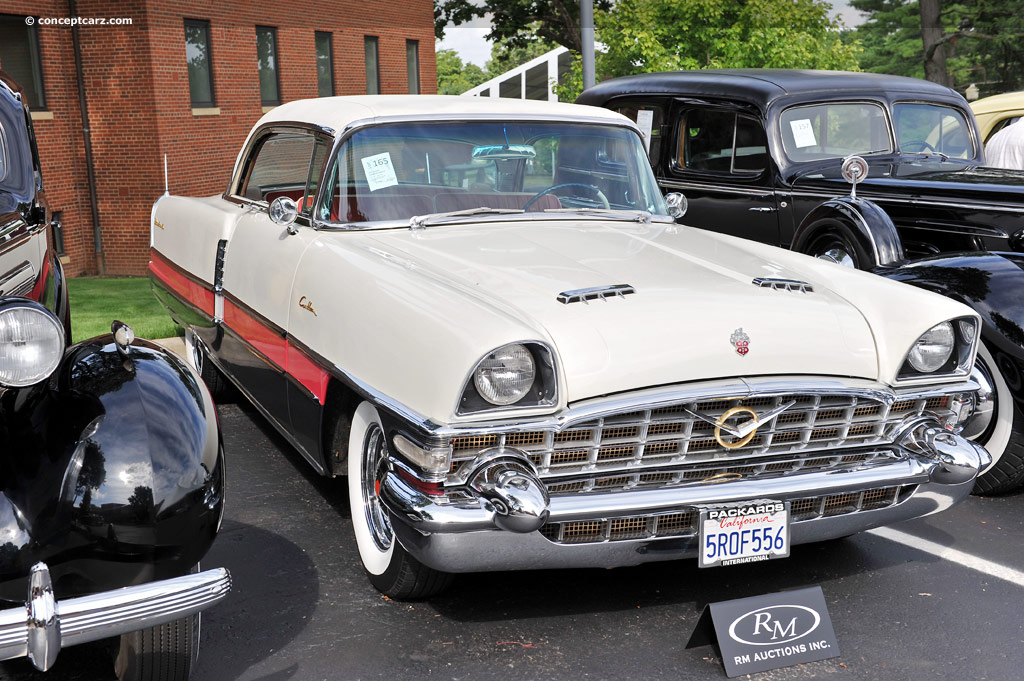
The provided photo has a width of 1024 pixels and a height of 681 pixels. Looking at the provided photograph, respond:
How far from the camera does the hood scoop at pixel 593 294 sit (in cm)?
332

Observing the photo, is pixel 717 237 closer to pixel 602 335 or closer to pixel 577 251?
pixel 577 251

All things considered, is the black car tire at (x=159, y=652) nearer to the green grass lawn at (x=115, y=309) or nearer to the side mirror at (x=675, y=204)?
the side mirror at (x=675, y=204)

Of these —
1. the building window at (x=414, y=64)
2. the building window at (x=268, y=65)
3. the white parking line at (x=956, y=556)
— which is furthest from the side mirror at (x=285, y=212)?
the building window at (x=414, y=64)

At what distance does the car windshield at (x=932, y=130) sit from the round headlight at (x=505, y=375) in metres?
5.34

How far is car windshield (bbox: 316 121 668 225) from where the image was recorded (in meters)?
4.43

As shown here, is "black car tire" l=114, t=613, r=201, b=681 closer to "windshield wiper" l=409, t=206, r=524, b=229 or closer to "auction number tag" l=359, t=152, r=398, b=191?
"windshield wiper" l=409, t=206, r=524, b=229

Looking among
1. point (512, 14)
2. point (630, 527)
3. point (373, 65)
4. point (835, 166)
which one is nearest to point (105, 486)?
point (630, 527)

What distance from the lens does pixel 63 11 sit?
14.5 metres

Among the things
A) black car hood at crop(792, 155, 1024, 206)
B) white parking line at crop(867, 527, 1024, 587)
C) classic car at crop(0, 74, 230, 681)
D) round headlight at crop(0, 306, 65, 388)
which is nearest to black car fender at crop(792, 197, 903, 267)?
black car hood at crop(792, 155, 1024, 206)

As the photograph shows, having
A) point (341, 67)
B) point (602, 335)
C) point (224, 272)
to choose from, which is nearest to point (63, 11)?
point (341, 67)

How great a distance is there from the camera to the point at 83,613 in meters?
2.31

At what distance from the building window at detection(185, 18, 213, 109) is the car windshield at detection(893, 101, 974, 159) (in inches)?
470

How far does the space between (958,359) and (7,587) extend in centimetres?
305
